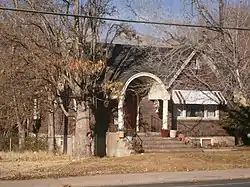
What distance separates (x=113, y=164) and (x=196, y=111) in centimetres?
1250

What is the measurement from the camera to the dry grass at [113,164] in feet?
64.8

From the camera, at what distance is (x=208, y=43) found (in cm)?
2677

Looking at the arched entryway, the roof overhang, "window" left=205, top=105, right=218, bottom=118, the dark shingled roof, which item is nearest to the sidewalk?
the dark shingled roof

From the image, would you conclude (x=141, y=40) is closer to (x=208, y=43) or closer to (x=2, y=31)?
(x=208, y=43)

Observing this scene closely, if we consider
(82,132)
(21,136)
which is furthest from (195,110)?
(21,136)

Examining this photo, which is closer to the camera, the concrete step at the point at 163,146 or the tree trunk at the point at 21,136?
the concrete step at the point at 163,146

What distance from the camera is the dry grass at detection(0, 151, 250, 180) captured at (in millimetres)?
19750

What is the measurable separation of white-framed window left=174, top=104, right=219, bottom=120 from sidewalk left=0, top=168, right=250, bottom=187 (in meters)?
12.2

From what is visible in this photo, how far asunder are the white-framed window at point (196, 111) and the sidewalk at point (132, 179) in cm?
1219

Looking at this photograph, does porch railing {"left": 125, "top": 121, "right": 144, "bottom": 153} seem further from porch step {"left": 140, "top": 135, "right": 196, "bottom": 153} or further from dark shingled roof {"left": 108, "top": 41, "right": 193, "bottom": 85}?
dark shingled roof {"left": 108, "top": 41, "right": 193, "bottom": 85}

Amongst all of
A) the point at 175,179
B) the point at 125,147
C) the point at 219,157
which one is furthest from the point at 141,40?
the point at 175,179

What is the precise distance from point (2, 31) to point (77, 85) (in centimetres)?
437

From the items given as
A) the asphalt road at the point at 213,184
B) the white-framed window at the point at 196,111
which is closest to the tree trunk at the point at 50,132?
the white-framed window at the point at 196,111

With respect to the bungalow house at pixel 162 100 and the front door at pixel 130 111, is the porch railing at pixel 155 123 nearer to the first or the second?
the bungalow house at pixel 162 100
